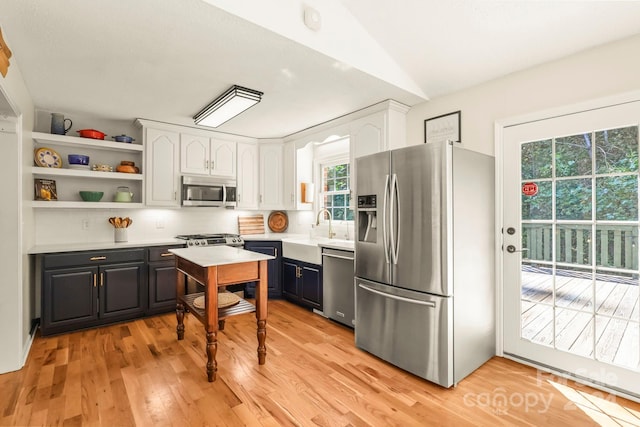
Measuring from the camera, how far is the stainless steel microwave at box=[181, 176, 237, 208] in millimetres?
4141

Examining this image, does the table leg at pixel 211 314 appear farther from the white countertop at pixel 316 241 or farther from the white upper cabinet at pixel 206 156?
the white upper cabinet at pixel 206 156

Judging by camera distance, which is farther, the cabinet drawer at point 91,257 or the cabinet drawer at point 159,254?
the cabinet drawer at point 159,254

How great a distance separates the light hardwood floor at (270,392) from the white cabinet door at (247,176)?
7.43 feet

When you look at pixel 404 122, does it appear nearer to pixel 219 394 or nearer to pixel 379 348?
pixel 379 348

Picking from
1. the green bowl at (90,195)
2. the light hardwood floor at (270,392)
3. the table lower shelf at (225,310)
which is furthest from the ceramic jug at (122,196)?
the table lower shelf at (225,310)

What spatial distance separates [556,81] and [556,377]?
2.23 meters

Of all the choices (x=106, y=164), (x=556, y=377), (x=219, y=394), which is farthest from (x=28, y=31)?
(x=556, y=377)

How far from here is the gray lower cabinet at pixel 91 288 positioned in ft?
10.2

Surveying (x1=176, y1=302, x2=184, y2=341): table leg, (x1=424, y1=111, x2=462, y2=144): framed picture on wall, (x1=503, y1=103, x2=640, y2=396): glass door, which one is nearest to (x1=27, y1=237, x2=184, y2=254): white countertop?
(x1=176, y1=302, x2=184, y2=341): table leg

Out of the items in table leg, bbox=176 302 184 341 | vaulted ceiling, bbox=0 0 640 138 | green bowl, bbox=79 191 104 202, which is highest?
vaulted ceiling, bbox=0 0 640 138

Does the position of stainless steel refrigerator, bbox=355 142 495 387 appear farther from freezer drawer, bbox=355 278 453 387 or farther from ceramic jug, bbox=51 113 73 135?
ceramic jug, bbox=51 113 73 135

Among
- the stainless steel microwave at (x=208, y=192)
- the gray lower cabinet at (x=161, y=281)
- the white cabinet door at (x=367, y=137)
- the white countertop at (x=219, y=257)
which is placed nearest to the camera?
the white countertop at (x=219, y=257)

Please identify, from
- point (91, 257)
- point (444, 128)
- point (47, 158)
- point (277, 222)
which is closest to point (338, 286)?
point (444, 128)

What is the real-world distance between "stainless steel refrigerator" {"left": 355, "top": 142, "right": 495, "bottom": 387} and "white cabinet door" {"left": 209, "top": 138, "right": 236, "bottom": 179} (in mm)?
2434
